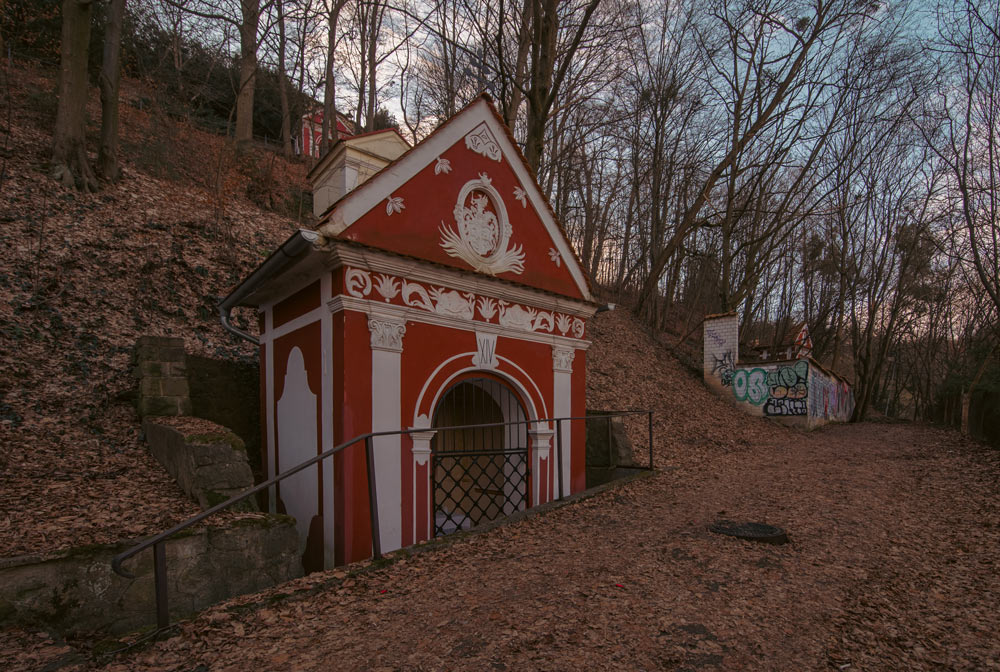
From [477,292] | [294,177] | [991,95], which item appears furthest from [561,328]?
[294,177]

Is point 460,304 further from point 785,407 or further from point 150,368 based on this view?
point 785,407

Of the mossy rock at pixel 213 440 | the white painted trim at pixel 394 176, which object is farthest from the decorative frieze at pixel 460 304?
the mossy rock at pixel 213 440

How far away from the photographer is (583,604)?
4047mm

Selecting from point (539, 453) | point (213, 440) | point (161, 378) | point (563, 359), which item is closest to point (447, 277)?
point (563, 359)

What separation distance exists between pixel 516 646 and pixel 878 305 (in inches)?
953

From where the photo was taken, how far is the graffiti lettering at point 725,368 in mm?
18203

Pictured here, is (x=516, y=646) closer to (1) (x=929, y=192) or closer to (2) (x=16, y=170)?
(2) (x=16, y=170)

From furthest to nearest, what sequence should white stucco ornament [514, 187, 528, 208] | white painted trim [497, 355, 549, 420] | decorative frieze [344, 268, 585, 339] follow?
white stucco ornament [514, 187, 528, 208]
white painted trim [497, 355, 549, 420]
decorative frieze [344, 268, 585, 339]

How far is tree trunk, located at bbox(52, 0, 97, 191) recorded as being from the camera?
1140 centimetres

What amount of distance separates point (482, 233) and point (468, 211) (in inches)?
14.5

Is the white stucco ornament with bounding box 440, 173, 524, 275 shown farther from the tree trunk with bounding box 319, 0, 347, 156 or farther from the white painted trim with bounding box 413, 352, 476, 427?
the tree trunk with bounding box 319, 0, 347, 156

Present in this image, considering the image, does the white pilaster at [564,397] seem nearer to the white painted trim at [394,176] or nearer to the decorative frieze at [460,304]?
the decorative frieze at [460,304]

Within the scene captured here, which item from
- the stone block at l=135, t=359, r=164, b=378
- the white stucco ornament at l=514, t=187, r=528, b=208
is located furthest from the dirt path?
the stone block at l=135, t=359, r=164, b=378

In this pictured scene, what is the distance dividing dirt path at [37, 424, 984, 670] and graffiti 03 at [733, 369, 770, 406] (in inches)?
427
